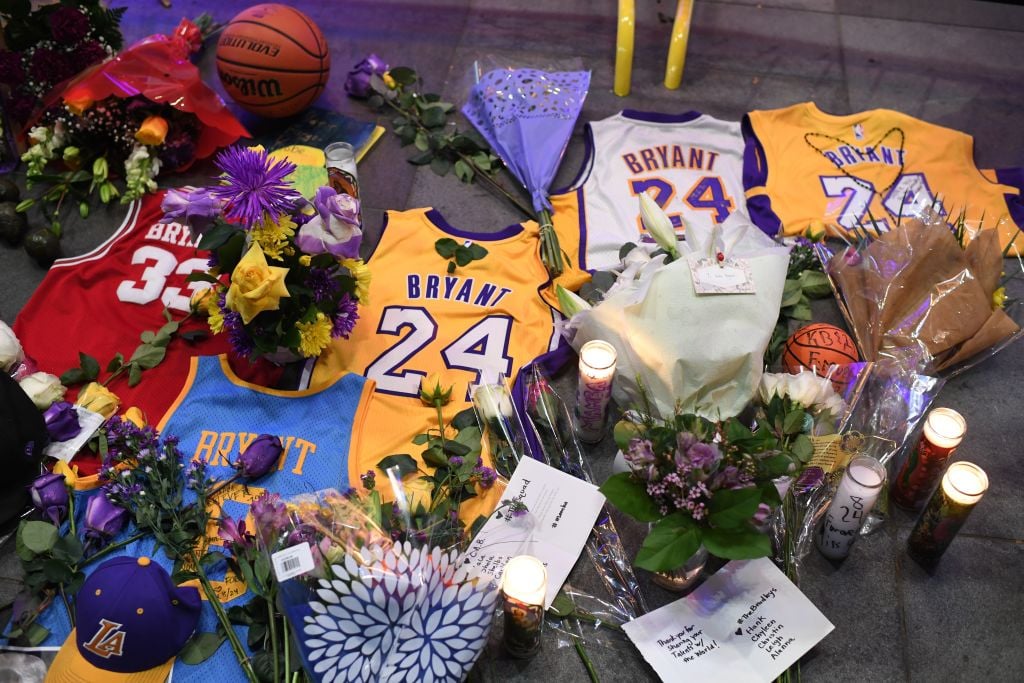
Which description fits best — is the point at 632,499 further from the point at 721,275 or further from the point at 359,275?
the point at 359,275

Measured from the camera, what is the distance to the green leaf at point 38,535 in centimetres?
170

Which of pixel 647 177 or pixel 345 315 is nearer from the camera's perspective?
pixel 345 315

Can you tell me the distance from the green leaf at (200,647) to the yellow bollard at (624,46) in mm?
2171

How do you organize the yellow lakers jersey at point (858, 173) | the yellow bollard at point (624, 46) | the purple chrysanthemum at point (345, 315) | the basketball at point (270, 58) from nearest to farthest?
the purple chrysanthemum at point (345, 315) → the yellow lakers jersey at point (858, 173) → the basketball at point (270, 58) → the yellow bollard at point (624, 46)

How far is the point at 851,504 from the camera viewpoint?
65.9 inches

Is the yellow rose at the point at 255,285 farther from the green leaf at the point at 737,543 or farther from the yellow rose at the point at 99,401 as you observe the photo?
the green leaf at the point at 737,543

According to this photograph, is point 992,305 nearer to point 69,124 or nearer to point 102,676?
point 102,676

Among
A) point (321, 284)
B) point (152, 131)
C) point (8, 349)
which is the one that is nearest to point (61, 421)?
point (8, 349)

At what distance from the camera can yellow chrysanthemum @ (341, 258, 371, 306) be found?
73.1 inches

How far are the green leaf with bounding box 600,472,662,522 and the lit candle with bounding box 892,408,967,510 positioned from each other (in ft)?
2.24

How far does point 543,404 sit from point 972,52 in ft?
7.87

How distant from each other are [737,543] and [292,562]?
A: 76 centimetres

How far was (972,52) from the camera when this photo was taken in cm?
312

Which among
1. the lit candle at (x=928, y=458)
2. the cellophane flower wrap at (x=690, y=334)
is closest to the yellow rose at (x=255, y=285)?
the cellophane flower wrap at (x=690, y=334)
